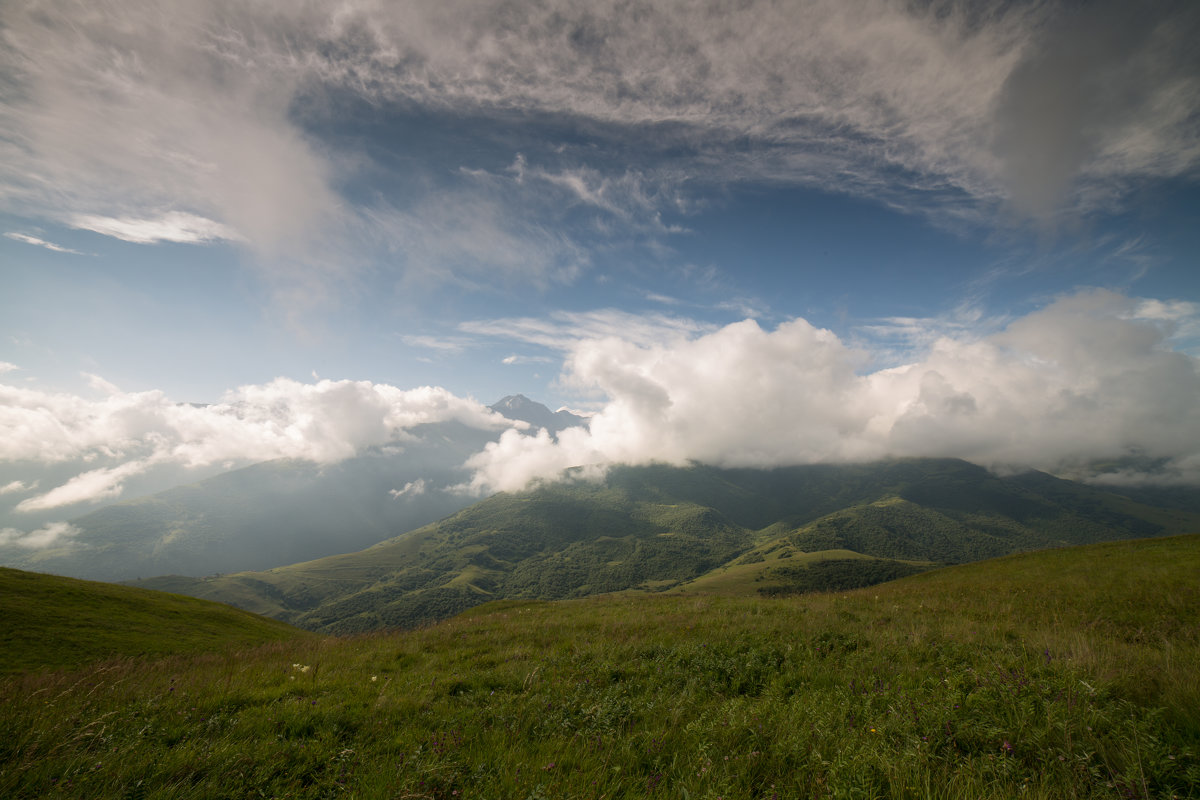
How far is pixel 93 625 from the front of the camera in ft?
52.3

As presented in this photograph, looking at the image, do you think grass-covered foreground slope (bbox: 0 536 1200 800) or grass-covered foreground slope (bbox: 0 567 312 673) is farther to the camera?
grass-covered foreground slope (bbox: 0 567 312 673)

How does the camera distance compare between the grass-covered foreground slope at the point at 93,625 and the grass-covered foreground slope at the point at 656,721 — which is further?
the grass-covered foreground slope at the point at 93,625

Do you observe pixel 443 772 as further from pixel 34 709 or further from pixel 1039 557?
pixel 1039 557

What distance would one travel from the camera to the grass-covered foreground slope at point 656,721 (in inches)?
162

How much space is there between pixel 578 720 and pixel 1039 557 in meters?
38.2

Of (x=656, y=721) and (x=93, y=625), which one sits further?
(x=93, y=625)

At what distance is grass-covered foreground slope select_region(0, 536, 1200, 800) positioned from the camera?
4.12 metres

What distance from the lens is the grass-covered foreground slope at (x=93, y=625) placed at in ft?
Result: 41.7

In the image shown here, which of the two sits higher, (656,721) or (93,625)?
(93,625)

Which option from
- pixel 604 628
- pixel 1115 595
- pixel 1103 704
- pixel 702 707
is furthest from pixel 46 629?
pixel 1115 595

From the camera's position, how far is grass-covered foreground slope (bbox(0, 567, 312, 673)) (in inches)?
500

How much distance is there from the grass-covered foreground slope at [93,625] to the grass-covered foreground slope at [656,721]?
6.16 meters

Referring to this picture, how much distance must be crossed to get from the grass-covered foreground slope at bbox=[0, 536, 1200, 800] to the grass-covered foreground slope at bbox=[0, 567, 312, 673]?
6.16 m

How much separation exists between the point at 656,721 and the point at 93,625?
22.1 meters
